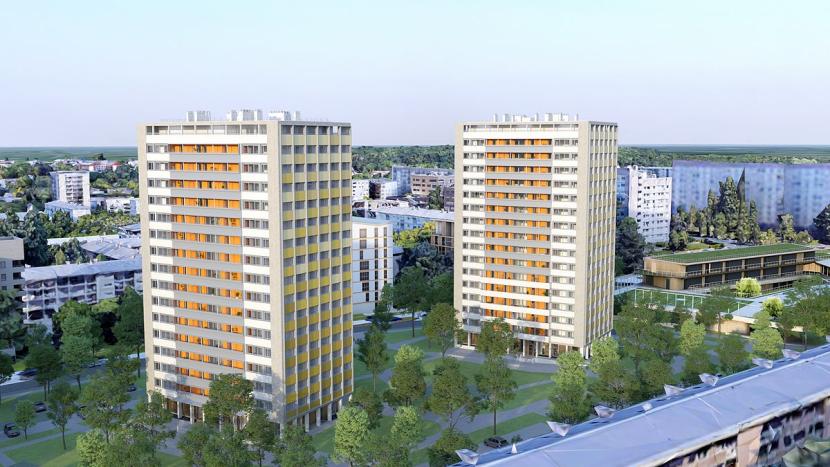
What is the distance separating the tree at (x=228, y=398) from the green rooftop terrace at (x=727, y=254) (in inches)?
2922

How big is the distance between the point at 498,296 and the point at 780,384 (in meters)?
46.6

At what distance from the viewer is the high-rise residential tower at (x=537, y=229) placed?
279ft

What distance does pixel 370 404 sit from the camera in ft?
196

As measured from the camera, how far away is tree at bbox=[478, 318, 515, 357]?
7881cm

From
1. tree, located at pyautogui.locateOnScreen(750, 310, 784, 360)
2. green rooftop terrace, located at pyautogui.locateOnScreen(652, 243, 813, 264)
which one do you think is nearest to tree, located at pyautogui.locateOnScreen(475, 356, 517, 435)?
tree, located at pyautogui.locateOnScreen(750, 310, 784, 360)

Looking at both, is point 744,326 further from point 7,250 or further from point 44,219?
point 44,219

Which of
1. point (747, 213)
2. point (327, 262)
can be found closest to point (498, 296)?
point (327, 262)

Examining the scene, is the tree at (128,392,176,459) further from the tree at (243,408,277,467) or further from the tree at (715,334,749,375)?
the tree at (715,334,749,375)

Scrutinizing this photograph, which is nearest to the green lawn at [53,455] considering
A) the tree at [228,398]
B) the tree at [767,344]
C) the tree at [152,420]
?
the tree at [152,420]

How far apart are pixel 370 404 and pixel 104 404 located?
67.8ft

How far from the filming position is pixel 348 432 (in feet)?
173

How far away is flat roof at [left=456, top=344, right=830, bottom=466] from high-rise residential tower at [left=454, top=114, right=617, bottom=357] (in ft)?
126

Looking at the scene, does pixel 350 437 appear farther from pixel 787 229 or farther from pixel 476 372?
pixel 787 229

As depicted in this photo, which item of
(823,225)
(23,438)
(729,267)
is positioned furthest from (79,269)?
Result: (823,225)
